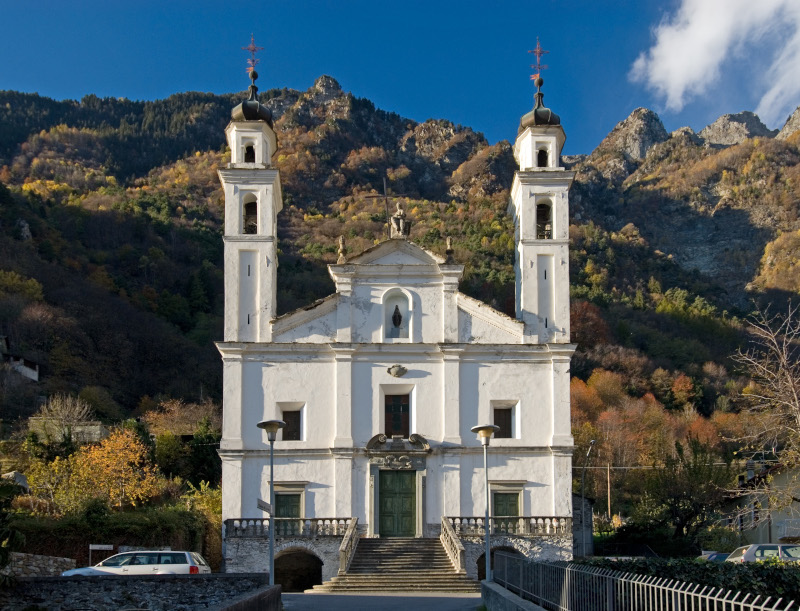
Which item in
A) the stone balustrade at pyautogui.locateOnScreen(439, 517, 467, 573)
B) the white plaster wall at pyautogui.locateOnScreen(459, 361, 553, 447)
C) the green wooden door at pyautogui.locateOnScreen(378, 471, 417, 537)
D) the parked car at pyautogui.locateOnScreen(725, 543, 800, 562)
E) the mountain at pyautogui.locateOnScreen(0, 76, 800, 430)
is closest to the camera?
the parked car at pyautogui.locateOnScreen(725, 543, 800, 562)

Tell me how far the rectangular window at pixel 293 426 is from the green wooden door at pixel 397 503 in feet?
10.2

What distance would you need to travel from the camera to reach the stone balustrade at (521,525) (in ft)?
112

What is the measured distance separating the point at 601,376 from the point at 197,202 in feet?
188

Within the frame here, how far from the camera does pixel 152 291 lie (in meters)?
95.1

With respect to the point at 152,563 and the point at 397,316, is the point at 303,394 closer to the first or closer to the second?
the point at 397,316

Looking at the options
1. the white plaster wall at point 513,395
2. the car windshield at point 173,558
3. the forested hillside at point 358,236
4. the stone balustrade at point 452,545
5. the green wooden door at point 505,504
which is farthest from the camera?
the forested hillside at point 358,236

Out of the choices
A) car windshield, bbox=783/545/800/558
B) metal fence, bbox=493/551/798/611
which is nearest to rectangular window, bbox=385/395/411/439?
car windshield, bbox=783/545/800/558

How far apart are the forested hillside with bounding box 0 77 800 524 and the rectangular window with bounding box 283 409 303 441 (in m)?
31.9

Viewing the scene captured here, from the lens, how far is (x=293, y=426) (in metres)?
36.1

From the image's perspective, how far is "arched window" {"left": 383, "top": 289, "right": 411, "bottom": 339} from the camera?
36656 mm

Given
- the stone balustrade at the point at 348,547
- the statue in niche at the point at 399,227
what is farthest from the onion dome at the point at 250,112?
the stone balustrade at the point at 348,547

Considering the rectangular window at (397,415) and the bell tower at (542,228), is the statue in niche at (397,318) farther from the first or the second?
the bell tower at (542,228)

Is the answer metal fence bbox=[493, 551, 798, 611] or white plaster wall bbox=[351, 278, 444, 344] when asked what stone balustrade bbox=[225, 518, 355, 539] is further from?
metal fence bbox=[493, 551, 798, 611]

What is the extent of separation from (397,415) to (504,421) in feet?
12.0
